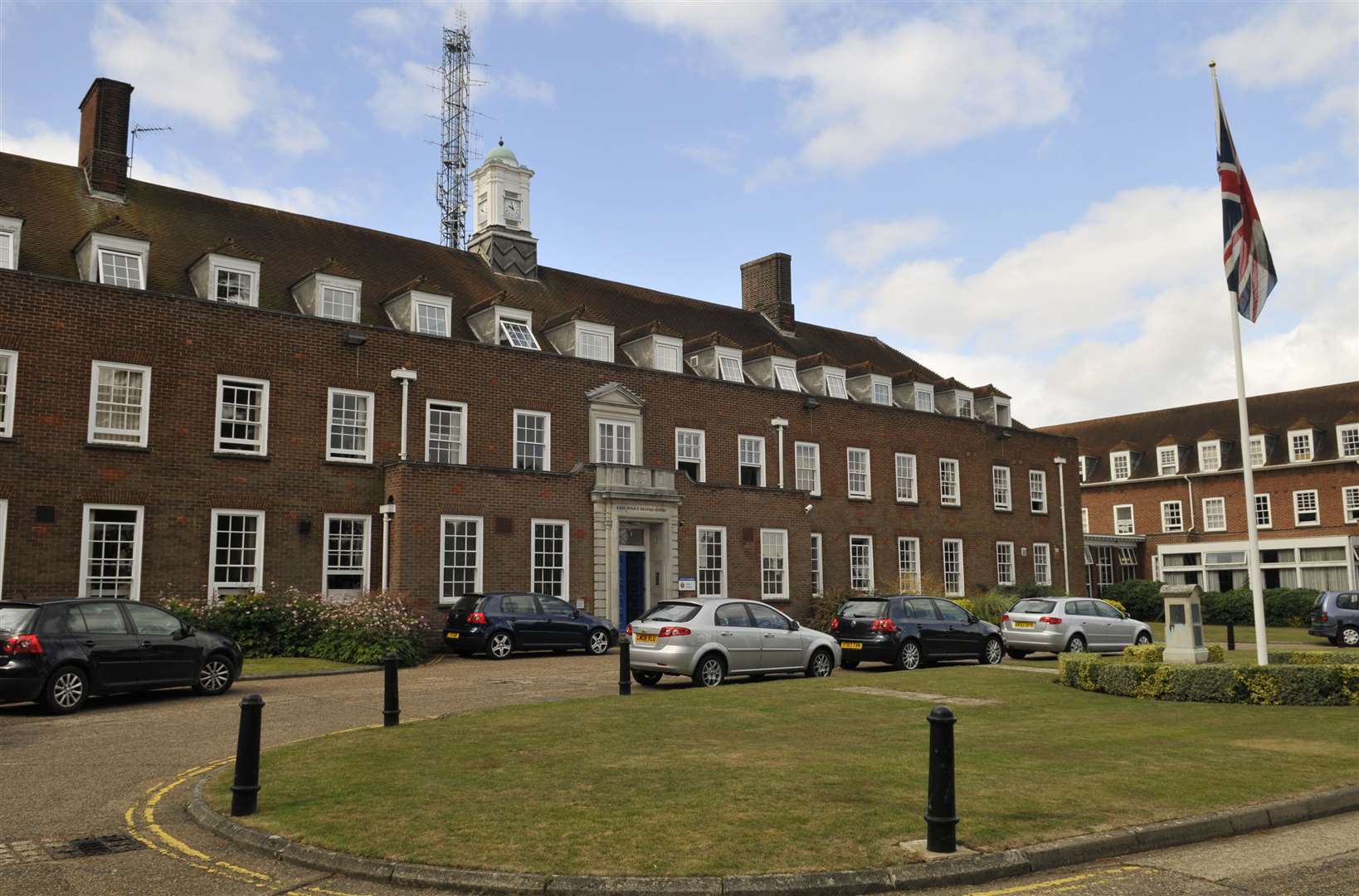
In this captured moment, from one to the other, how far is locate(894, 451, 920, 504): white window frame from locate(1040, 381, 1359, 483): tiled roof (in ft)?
51.0

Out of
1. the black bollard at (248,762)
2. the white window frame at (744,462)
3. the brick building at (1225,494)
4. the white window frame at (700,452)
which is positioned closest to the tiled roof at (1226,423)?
the brick building at (1225,494)

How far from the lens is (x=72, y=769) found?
998 cm

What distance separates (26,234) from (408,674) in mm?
13665

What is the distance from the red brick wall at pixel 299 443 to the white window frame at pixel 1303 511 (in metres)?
30.5

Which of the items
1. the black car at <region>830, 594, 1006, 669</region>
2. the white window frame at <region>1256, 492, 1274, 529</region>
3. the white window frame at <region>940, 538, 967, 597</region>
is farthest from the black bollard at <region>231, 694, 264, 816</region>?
the white window frame at <region>1256, 492, 1274, 529</region>

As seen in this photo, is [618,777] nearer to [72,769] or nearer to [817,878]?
[817,878]

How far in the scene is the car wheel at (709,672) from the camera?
55.2ft

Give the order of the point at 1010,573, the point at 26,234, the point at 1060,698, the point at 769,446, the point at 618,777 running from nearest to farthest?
the point at 618,777 → the point at 1060,698 → the point at 26,234 → the point at 769,446 → the point at 1010,573

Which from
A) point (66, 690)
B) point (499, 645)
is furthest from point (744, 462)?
point (66, 690)

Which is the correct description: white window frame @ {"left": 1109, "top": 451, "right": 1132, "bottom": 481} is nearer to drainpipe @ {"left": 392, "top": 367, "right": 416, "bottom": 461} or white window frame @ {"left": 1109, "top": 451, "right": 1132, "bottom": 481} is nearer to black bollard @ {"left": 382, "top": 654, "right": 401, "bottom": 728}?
drainpipe @ {"left": 392, "top": 367, "right": 416, "bottom": 461}

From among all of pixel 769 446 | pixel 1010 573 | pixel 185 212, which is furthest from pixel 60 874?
pixel 1010 573

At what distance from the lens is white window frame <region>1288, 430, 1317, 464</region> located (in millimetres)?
51156

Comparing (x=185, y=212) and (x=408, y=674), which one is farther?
Answer: (x=185, y=212)

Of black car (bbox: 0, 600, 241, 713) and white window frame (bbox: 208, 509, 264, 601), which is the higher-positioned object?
white window frame (bbox: 208, 509, 264, 601)
